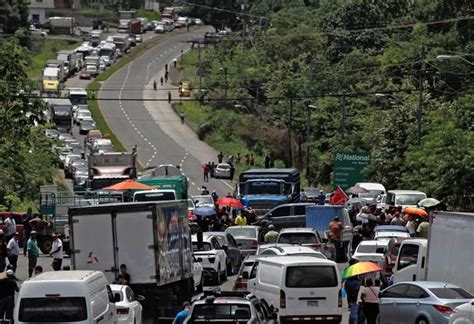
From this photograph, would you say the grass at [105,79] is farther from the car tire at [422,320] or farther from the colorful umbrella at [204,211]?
the car tire at [422,320]

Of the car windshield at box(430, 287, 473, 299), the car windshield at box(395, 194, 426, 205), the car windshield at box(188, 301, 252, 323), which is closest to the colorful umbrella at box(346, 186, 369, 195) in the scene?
the car windshield at box(395, 194, 426, 205)

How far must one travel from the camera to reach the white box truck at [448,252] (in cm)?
3103

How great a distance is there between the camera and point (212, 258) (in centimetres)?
4247

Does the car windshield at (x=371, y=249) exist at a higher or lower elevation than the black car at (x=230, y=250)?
higher

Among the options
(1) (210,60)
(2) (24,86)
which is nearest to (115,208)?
(2) (24,86)

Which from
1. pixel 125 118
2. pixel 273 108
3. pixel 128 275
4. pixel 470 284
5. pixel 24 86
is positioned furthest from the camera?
pixel 125 118

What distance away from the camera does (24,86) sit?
83500 millimetres

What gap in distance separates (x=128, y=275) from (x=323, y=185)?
54.9 metres

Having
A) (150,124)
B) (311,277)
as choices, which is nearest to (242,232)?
(311,277)

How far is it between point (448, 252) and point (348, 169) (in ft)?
133

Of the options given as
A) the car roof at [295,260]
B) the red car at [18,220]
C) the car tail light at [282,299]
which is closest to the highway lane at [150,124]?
the red car at [18,220]

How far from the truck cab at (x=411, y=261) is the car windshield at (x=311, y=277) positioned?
2.97 m

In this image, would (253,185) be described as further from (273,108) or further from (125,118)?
(125,118)

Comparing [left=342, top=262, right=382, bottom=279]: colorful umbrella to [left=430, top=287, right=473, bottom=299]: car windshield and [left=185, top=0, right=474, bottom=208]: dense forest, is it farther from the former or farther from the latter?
[left=185, top=0, right=474, bottom=208]: dense forest
